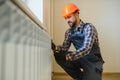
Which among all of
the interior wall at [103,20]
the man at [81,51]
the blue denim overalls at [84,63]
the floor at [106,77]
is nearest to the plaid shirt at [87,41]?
the man at [81,51]

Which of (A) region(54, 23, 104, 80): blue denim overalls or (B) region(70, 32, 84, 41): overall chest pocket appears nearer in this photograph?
(A) region(54, 23, 104, 80): blue denim overalls

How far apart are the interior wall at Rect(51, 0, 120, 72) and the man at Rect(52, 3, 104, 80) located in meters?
1.39

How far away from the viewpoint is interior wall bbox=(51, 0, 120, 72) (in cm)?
396

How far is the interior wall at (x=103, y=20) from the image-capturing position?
396cm

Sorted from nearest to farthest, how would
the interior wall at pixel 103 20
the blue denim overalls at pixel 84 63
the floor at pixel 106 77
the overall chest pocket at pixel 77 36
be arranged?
the blue denim overalls at pixel 84 63, the overall chest pocket at pixel 77 36, the floor at pixel 106 77, the interior wall at pixel 103 20

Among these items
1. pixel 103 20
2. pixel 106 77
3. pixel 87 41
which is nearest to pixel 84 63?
pixel 87 41

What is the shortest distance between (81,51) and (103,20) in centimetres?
201

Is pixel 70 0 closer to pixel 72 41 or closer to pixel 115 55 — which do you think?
pixel 115 55

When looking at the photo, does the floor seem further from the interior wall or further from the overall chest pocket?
the overall chest pocket

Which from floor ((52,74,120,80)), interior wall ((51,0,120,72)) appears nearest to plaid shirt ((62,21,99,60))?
floor ((52,74,120,80))

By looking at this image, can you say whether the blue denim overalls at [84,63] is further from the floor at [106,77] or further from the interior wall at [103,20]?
the interior wall at [103,20]

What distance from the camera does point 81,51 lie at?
2115 mm

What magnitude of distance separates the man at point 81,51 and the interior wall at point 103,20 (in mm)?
1388

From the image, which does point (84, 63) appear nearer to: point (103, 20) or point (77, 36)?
point (77, 36)
